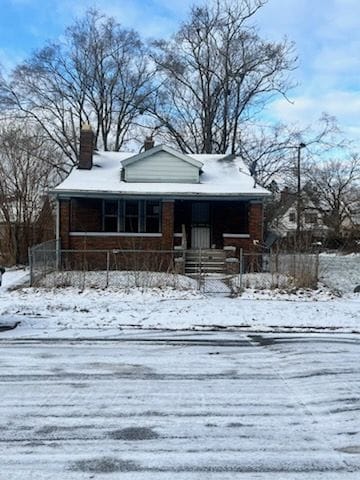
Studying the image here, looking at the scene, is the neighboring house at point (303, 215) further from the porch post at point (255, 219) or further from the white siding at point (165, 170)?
the porch post at point (255, 219)

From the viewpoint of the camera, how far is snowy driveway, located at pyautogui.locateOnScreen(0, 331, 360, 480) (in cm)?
439

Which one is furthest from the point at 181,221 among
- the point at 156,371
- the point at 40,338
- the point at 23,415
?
the point at 23,415

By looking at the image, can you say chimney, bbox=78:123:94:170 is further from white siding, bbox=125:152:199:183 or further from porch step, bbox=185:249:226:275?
porch step, bbox=185:249:226:275

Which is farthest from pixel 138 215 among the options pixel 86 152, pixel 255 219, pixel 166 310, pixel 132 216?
pixel 166 310

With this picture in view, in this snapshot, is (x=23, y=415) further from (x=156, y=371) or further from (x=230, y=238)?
(x=230, y=238)

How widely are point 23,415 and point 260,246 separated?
60.3 ft

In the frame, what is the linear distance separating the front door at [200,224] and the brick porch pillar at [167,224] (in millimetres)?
2528

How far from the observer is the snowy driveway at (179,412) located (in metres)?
4.39

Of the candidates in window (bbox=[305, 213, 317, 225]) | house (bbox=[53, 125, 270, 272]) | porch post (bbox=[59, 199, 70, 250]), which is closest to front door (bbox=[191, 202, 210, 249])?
house (bbox=[53, 125, 270, 272])

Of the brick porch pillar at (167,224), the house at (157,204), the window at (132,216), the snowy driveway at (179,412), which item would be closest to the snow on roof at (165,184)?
the house at (157,204)

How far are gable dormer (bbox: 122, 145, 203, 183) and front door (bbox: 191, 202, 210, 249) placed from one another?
141 centimetres

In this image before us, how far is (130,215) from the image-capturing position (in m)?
24.9

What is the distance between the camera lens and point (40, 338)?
1040cm

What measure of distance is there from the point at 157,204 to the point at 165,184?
116cm
